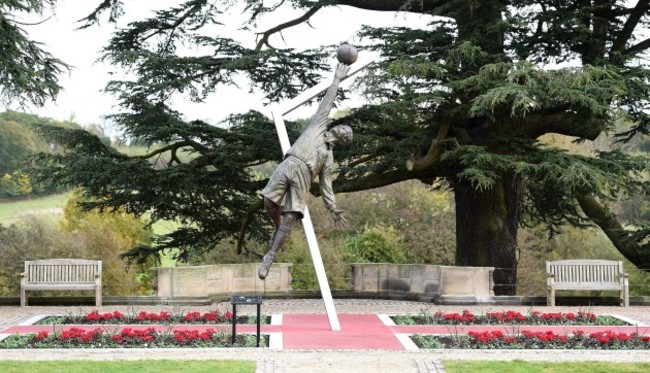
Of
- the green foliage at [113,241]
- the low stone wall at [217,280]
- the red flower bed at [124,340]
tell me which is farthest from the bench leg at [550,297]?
the green foliage at [113,241]

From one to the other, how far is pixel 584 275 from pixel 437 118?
3.97 metres

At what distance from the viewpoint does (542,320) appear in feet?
47.6

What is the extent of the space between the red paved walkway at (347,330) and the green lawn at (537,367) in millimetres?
1486

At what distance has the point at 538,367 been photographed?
32.8 feet

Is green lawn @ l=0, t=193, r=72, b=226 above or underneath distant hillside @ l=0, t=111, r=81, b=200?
underneath

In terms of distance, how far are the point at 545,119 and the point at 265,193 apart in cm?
776

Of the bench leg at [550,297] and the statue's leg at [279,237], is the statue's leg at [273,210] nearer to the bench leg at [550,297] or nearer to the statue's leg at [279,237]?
the statue's leg at [279,237]

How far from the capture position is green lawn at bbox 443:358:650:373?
9.75m

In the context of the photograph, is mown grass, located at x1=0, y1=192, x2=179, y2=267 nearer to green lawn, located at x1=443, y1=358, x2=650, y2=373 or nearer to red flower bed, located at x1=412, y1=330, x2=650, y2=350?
red flower bed, located at x1=412, y1=330, x2=650, y2=350

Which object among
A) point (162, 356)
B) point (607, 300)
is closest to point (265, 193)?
point (162, 356)

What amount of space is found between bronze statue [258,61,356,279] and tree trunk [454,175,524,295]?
664 centimetres

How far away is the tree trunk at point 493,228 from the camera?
65.0ft

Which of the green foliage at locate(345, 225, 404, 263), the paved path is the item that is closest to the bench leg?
the paved path

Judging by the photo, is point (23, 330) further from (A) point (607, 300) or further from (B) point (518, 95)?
(A) point (607, 300)
